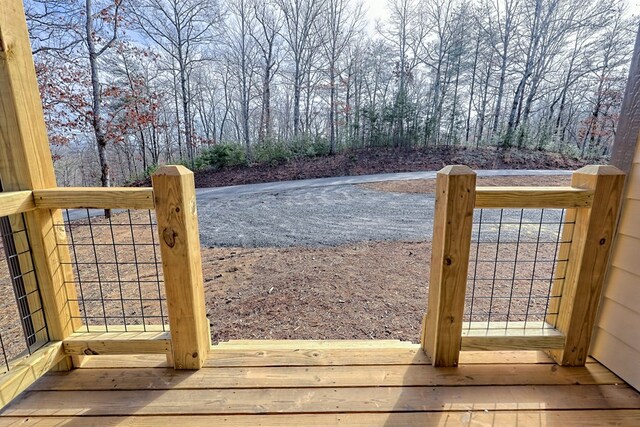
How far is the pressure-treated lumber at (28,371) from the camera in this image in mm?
1199

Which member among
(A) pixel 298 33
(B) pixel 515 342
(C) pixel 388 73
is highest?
(A) pixel 298 33

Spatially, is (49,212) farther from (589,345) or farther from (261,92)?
(261,92)

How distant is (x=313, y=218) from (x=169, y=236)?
432cm

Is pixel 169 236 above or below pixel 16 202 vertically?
below

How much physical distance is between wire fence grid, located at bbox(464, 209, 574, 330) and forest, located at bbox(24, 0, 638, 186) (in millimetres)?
10069

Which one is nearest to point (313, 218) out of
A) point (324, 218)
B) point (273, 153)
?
point (324, 218)

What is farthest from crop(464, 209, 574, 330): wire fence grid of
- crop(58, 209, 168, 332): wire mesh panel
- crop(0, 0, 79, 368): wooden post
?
crop(0, 0, 79, 368): wooden post

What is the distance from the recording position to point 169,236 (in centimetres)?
134

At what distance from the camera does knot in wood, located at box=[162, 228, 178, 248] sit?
Answer: 4.37 feet

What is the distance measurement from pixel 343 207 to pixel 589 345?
16.5 ft

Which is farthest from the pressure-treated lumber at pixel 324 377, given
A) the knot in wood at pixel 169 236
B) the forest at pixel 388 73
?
the forest at pixel 388 73

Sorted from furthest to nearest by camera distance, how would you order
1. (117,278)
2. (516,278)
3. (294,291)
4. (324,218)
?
1. (324,218)
2. (117,278)
3. (516,278)
4. (294,291)

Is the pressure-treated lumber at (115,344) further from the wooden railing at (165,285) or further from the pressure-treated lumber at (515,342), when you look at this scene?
the pressure-treated lumber at (515,342)

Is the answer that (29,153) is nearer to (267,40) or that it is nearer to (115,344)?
(115,344)
